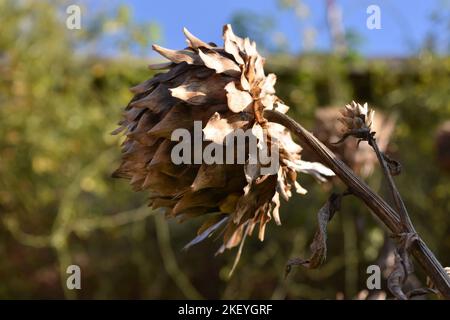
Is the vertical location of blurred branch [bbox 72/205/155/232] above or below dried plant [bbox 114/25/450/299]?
below

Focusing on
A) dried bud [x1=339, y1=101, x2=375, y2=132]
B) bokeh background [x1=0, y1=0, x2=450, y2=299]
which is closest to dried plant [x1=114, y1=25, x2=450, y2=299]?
dried bud [x1=339, y1=101, x2=375, y2=132]

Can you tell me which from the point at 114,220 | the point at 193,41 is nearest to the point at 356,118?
the point at 193,41

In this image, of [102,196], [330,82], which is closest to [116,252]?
[102,196]

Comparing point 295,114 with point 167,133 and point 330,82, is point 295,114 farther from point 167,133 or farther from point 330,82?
point 167,133

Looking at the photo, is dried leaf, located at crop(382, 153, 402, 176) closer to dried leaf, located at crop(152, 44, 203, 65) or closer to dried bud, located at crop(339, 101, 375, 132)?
dried bud, located at crop(339, 101, 375, 132)

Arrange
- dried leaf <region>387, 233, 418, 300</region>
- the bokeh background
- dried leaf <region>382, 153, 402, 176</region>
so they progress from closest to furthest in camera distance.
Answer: dried leaf <region>387, 233, 418, 300</region> < dried leaf <region>382, 153, 402, 176</region> < the bokeh background

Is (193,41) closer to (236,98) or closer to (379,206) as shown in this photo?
(236,98)
